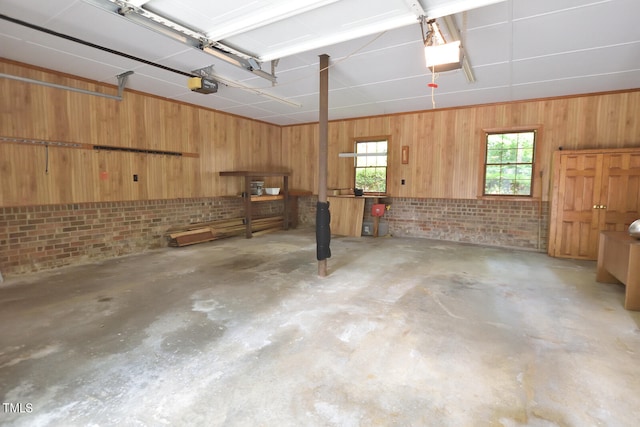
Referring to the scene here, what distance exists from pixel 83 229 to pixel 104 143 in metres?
1.52

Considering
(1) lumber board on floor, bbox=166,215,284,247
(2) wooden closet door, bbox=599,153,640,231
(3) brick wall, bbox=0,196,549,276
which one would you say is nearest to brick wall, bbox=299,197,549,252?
(3) brick wall, bbox=0,196,549,276

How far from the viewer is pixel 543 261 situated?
5.49 meters

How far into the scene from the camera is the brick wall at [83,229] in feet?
14.9

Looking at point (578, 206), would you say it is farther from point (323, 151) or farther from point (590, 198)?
point (323, 151)

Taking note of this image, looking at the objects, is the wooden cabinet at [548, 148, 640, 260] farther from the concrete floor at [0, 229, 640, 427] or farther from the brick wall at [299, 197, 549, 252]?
→ the concrete floor at [0, 229, 640, 427]

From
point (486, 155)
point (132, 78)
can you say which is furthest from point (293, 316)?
point (486, 155)

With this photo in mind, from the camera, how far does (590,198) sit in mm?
5480

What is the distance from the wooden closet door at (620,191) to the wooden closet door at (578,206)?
96 millimetres

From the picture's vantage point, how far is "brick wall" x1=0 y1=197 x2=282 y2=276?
455 centimetres

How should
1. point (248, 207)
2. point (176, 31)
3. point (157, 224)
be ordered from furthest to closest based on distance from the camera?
point (248, 207) → point (157, 224) → point (176, 31)

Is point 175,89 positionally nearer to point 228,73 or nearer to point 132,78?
point 132,78

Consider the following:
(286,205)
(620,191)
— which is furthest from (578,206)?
(286,205)

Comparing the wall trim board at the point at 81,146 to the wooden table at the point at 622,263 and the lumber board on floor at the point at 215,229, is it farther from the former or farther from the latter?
the wooden table at the point at 622,263

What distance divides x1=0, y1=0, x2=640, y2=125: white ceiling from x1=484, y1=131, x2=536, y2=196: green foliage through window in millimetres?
854
